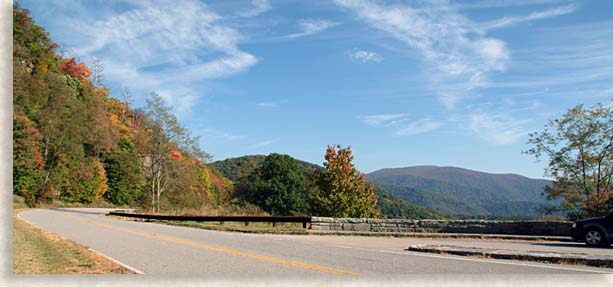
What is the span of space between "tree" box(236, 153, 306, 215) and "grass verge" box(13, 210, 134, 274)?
58.9 metres

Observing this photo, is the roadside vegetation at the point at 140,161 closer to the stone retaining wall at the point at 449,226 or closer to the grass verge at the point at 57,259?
the stone retaining wall at the point at 449,226

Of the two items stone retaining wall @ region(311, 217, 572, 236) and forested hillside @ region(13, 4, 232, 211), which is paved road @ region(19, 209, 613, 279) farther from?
forested hillside @ region(13, 4, 232, 211)

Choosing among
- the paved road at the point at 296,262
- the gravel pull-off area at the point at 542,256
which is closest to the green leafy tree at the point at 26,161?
the paved road at the point at 296,262

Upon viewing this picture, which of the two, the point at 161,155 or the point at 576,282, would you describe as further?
the point at 161,155

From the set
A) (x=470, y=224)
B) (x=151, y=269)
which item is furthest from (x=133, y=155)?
(x=151, y=269)

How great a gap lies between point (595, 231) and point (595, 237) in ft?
0.63

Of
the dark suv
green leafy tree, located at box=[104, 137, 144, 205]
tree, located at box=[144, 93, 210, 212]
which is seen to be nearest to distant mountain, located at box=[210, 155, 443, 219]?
green leafy tree, located at box=[104, 137, 144, 205]

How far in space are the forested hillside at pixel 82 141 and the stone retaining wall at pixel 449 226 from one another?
28.1 meters

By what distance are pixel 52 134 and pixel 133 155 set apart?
63.4ft

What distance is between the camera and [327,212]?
4784 cm

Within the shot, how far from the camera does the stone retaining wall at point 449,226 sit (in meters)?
21.2

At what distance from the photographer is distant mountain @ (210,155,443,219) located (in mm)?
106500

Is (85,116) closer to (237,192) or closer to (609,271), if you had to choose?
(237,192)

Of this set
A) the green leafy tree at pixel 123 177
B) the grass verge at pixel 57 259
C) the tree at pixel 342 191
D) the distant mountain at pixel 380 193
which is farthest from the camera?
the distant mountain at pixel 380 193
